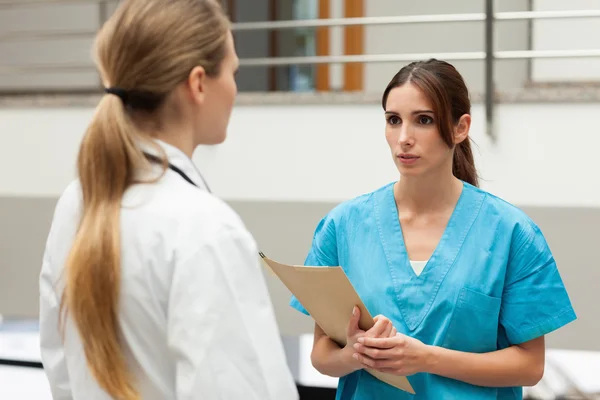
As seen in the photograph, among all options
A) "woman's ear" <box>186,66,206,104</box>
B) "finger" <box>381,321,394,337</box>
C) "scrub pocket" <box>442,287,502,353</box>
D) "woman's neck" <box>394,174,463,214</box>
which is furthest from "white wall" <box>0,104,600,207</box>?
"woman's ear" <box>186,66,206,104</box>

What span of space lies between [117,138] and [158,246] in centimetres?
14

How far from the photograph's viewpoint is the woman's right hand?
1204mm

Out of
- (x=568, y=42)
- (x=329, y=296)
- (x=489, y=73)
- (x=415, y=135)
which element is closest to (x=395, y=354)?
(x=329, y=296)

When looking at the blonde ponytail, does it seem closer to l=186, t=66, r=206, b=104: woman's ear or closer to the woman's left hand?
l=186, t=66, r=206, b=104: woman's ear

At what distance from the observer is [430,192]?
139 centimetres

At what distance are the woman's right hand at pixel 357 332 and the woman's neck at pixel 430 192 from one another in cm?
25

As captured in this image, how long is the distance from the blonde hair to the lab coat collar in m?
0.01

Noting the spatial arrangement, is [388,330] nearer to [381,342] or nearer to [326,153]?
[381,342]

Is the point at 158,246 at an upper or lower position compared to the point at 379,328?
upper

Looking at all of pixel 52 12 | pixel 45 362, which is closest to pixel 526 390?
pixel 45 362

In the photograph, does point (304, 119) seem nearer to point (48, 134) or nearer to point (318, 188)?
point (318, 188)

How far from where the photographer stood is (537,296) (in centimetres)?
129

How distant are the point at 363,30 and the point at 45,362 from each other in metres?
4.05

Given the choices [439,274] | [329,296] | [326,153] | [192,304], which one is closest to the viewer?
[192,304]
